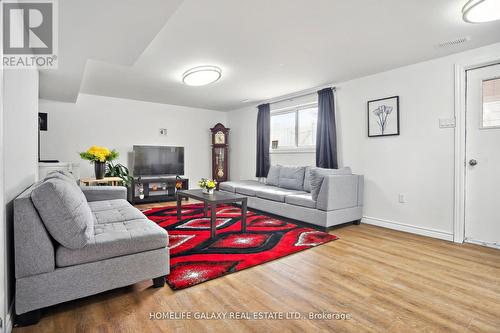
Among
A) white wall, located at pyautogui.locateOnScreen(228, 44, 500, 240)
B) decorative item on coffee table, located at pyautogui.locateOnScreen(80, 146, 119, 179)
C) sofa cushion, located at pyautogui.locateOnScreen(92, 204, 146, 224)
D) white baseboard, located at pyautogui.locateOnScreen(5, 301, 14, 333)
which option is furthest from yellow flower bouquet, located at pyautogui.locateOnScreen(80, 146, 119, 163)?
white wall, located at pyautogui.locateOnScreen(228, 44, 500, 240)

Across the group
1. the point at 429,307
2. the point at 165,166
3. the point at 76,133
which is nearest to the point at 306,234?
the point at 429,307

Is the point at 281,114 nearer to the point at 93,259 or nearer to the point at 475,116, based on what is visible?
the point at 475,116

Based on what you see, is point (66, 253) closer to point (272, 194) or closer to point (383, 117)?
point (272, 194)

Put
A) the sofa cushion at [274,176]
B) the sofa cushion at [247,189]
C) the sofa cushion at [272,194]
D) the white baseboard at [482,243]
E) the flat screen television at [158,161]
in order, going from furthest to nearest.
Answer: the flat screen television at [158,161] < the sofa cushion at [274,176] < the sofa cushion at [247,189] < the sofa cushion at [272,194] < the white baseboard at [482,243]

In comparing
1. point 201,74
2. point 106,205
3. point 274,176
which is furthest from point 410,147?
point 106,205

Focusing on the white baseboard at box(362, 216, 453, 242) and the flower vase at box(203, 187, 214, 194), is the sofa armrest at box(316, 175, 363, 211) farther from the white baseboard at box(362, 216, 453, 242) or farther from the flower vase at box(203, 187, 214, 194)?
the flower vase at box(203, 187, 214, 194)

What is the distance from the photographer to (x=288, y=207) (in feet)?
13.0

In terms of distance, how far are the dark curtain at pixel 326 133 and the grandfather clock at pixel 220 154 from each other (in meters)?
2.79

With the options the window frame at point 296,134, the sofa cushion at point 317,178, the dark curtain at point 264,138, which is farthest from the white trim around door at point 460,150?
the dark curtain at point 264,138

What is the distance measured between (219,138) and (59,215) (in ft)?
17.2

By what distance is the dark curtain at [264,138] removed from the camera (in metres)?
5.85

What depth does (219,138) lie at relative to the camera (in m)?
6.74

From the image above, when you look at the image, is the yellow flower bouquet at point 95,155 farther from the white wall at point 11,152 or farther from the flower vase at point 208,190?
the white wall at point 11,152

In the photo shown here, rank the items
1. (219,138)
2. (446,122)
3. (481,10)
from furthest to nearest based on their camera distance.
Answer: (219,138) < (446,122) < (481,10)
